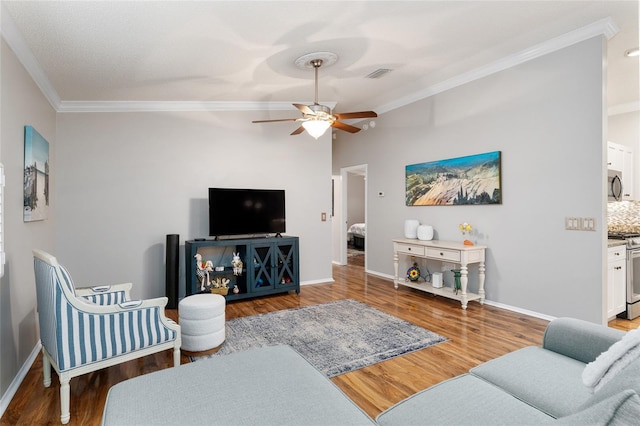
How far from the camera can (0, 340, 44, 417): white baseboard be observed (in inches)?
79.9

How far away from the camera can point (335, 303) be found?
13.8 feet

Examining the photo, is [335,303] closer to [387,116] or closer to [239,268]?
[239,268]

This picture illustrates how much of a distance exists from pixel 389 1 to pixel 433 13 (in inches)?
17.4

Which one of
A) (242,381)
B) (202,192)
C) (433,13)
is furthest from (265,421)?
(202,192)

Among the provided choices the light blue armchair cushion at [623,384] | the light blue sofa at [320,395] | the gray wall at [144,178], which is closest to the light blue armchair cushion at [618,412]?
the light blue armchair cushion at [623,384]

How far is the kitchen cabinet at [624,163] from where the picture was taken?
14.0ft

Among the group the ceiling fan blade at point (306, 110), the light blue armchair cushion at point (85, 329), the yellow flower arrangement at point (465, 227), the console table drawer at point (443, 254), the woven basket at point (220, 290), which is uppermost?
the ceiling fan blade at point (306, 110)

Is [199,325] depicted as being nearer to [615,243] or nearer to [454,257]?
[454,257]

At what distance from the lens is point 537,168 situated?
3.58 metres

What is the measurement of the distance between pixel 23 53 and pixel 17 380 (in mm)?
2446

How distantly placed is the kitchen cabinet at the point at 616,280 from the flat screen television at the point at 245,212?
3.74 metres

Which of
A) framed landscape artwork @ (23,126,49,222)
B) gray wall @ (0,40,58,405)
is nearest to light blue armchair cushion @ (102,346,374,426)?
gray wall @ (0,40,58,405)

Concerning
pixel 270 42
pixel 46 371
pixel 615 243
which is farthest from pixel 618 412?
pixel 615 243

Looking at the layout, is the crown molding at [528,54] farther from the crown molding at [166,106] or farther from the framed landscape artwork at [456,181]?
the crown molding at [166,106]
